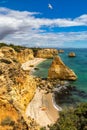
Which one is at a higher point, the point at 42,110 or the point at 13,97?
the point at 13,97

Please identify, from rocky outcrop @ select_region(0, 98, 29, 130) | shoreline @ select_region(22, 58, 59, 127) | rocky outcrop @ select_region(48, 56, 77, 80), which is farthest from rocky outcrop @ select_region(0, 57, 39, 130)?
rocky outcrop @ select_region(48, 56, 77, 80)

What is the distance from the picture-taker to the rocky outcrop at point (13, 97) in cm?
2658

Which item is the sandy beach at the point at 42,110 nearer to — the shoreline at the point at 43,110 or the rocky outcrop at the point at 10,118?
the shoreline at the point at 43,110

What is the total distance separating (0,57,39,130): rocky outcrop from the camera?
26.6 meters

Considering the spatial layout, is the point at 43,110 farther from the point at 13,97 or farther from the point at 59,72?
the point at 59,72

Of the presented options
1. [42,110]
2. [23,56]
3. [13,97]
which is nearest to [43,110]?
[42,110]

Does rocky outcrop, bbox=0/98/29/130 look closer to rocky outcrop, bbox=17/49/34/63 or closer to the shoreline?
the shoreline

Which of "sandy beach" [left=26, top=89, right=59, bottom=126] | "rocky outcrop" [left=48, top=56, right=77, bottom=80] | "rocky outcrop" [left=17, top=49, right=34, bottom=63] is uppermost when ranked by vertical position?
"rocky outcrop" [left=17, top=49, right=34, bottom=63]

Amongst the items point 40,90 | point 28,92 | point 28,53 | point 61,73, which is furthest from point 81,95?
point 28,53

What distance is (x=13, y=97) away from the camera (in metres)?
35.6

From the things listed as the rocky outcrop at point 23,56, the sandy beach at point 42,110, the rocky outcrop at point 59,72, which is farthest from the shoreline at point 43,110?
the rocky outcrop at point 23,56

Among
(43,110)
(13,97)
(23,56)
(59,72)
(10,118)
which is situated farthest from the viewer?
(23,56)

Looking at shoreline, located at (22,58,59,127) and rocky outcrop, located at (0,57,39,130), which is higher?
rocky outcrop, located at (0,57,39,130)

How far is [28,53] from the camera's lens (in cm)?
14625
